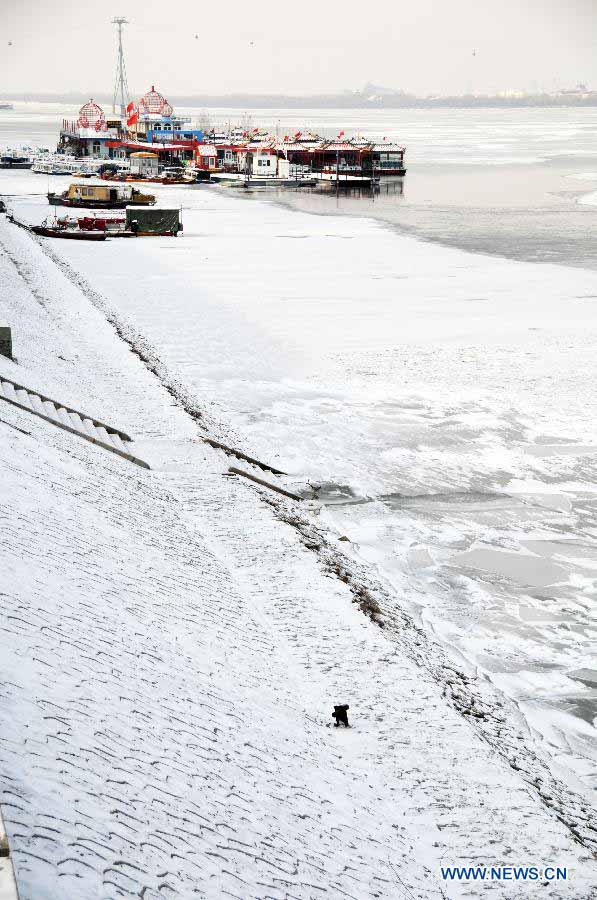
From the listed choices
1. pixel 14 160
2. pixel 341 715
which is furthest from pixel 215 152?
pixel 341 715

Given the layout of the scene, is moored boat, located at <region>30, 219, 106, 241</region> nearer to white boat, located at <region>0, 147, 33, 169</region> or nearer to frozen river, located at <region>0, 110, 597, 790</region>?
frozen river, located at <region>0, 110, 597, 790</region>

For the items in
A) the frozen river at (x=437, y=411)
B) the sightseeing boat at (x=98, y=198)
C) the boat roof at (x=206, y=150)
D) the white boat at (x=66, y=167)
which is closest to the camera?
the frozen river at (x=437, y=411)

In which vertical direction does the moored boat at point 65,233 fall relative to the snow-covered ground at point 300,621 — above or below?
above

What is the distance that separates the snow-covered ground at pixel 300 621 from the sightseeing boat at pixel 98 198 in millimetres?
40668

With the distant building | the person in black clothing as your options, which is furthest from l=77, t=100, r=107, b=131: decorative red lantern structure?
the person in black clothing

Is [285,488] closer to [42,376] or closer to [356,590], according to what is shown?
[356,590]

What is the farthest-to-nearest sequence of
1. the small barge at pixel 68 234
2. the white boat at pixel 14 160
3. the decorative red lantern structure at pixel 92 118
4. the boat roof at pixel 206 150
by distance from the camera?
the decorative red lantern structure at pixel 92 118
the boat roof at pixel 206 150
the white boat at pixel 14 160
the small barge at pixel 68 234

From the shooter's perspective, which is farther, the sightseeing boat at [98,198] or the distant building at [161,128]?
the distant building at [161,128]

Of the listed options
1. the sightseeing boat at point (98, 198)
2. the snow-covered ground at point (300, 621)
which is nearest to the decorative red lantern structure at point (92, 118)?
the sightseeing boat at point (98, 198)

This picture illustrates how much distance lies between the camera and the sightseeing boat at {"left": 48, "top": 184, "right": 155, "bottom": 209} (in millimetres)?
63219

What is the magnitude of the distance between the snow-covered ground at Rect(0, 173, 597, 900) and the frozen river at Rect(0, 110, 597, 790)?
Result: 7cm

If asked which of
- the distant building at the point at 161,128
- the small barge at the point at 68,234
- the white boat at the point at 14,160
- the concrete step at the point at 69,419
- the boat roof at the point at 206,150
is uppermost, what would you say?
the distant building at the point at 161,128

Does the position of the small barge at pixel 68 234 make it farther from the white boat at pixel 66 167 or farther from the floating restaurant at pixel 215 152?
the floating restaurant at pixel 215 152

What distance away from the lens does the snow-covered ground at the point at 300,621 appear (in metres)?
6.27
